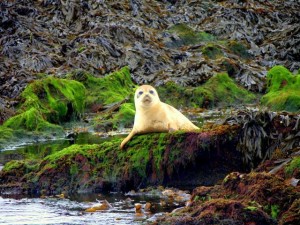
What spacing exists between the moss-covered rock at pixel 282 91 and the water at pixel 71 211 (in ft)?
31.2

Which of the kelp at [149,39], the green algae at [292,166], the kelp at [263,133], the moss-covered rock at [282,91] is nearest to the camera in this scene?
the green algae at [292,166]

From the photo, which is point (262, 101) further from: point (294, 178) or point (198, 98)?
point (294, 178)

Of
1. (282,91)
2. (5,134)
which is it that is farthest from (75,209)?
(282,91)

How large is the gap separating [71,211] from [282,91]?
12264 millimetres

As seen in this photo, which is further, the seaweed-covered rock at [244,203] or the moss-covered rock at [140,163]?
the moss-covered rock at [140,163]

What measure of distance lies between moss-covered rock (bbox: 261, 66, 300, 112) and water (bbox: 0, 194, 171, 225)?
9500mm

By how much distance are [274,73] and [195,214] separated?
15230 millimetres

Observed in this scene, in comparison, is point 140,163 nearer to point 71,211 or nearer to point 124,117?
point 71,211

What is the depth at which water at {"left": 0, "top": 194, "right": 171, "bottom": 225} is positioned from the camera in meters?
9.38

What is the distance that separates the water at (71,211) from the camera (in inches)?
369

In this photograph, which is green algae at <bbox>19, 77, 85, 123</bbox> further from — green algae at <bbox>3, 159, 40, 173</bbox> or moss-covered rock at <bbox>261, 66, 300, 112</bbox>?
green algae at <bbox>3, 159, 40, 173</bbox>

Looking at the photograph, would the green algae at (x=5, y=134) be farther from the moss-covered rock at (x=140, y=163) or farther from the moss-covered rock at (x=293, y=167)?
the moss-covered rock at (x=293, y=167)

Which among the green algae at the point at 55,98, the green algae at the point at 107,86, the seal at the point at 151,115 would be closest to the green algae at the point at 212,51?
the green algae at the point at 107,86

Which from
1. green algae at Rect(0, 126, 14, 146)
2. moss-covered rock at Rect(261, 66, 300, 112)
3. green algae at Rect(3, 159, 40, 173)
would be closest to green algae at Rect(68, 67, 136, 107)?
moss-covered rock at Rect(261, 66, 300, 112)
